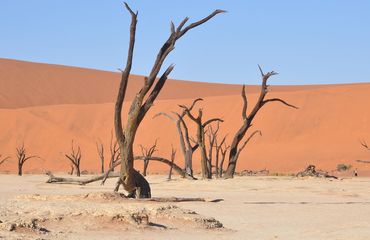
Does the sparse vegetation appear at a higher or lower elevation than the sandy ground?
lower

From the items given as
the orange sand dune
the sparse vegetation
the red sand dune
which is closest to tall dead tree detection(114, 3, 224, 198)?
the red sand dune

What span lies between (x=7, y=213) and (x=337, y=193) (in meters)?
10.9

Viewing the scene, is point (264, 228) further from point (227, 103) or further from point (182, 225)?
point (227, 103)

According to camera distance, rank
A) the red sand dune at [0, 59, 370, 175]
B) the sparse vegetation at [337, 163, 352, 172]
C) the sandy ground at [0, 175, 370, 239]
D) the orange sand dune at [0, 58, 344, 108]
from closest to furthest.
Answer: the sandy ground at [0, 175, 370, 239] < the sparse vegetation at [337, 163, 352, 172] < the red sand dune at [0, 59, 370, 175] < the orange sand dune at [0, 58, 344, 108]

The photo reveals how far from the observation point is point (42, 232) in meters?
8.54

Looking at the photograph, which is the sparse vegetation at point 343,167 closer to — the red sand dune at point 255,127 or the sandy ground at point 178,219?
the red sand dune at point 255,127

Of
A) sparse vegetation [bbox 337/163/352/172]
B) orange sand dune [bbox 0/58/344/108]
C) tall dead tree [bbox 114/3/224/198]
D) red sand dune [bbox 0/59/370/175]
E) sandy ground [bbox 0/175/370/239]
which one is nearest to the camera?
sandy ground [bbox 0/175/370/239]

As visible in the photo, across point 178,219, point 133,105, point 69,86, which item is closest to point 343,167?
point 133,105

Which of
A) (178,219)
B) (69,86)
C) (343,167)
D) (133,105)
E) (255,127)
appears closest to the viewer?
(178,219)

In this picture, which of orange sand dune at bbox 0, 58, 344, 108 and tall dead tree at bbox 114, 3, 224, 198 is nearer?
tall dead tree at bbox 114, 3, 224, 198

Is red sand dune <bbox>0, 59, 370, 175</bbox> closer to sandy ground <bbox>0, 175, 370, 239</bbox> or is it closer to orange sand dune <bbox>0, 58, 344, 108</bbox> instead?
orange sand dune <bbox>0, 58, 344, 108</bbox>

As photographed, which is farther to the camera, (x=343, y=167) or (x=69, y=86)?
(x=69, y=86)

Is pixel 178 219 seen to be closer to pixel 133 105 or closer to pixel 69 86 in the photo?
pixel 133 105

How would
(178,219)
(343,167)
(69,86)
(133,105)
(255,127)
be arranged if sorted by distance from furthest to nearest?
(69,86) → (255,127) → (343,167) → (133,105) → (178,219)
